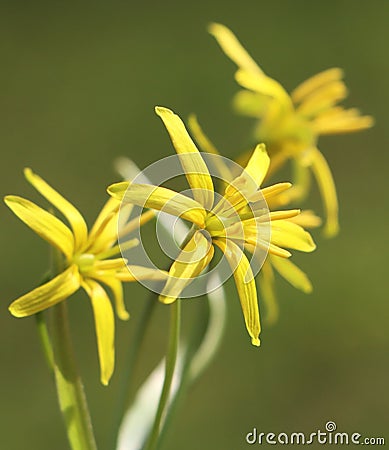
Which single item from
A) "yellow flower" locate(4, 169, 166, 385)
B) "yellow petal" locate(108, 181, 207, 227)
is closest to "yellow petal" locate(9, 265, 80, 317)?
"yellow flower" locate(4, 169, 166, 385)

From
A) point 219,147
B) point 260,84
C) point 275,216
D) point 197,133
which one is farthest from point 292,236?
point 219,147

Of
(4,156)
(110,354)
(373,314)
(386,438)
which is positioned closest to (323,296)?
(373,314)

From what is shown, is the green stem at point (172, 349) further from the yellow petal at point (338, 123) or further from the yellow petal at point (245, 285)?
the yellow petal at point (338, 123)

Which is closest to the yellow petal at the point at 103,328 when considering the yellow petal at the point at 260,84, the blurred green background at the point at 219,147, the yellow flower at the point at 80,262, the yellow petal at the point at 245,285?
the yellow flower at the point at 80,262

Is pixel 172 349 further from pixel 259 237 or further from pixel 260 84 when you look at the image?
pixel 260 84

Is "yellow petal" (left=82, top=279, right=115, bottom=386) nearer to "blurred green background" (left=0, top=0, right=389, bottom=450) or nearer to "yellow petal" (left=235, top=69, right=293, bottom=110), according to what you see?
"yellow petal" (left=235, top=69, right=293, bottom=110)

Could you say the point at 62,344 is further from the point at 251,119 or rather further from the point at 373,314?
the point at 251,119
